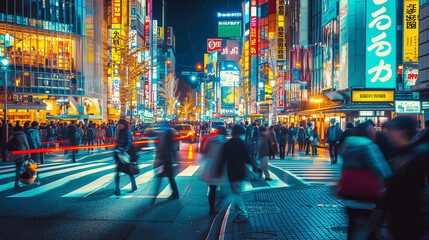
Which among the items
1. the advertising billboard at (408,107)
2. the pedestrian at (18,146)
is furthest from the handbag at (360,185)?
the advertising billboard at (408,107)

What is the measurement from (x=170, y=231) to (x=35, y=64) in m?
38.5

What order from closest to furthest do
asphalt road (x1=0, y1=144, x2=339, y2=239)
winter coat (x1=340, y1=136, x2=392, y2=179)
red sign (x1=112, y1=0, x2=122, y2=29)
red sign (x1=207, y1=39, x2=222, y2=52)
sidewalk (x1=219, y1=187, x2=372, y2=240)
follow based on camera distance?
winter coat (x1=340, y1=136, x2=392, y2=179) → sidewalk (x1=219, y1=187, x2=372, y2=240) → asphalt road (x1=0, y1=144, x2=339, y2=239) → red sign (x1=112, y1=0, x2=122, y2=29) → red sign (x1=207, y1=39, x2=222, y2=52)

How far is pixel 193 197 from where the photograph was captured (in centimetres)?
947

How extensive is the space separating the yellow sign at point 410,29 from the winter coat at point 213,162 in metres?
22.4

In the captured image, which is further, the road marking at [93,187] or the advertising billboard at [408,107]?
the advertising billboard at [408,107]

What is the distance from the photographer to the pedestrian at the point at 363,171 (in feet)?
14.0

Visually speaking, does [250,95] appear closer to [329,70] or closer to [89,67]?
[89,67]

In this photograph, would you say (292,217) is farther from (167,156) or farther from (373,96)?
(373,96)

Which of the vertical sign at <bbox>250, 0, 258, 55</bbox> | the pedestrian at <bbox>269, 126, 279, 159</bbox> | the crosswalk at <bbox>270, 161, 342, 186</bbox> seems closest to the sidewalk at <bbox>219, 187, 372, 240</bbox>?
the crosswalk at <bbox>270, 161, 342, 186</bbox>

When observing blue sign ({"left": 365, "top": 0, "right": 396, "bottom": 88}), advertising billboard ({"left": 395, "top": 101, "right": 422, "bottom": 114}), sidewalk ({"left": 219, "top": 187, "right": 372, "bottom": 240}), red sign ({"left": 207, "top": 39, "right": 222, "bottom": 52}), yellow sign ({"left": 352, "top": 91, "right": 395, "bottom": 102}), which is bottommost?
sidewalk ({"left": 219, "top": 187, "right": 372, "bottom": 240})

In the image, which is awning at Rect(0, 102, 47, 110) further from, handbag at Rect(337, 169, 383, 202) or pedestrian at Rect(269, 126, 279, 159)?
handbag at Rect(337, 169, 383, 202)

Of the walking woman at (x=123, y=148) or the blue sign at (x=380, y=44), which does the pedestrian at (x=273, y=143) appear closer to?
the walking woman at (x=123, y=148)

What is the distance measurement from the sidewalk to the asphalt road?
2.52 ft

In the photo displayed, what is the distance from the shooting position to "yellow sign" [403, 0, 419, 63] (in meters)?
25.2
